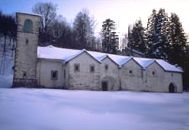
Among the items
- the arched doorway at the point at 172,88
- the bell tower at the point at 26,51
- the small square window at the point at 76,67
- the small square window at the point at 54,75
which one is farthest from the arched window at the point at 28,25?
the arched doorway at the point at 172,88

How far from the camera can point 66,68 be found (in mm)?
25016

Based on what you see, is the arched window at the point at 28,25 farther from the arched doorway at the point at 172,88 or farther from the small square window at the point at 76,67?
the arched doorway at the point at 172,88

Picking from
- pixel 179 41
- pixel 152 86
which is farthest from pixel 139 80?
pixel 179 41

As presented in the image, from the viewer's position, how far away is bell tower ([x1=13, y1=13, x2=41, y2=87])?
23.5 m

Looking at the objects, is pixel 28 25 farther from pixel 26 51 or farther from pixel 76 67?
pixel 76 67

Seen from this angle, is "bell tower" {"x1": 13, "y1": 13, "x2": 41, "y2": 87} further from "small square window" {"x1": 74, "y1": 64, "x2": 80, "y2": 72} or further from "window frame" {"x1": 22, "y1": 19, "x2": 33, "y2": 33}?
"small square window" {"x1": 74, "y1": 64, "x2": 80, "y2": 72}

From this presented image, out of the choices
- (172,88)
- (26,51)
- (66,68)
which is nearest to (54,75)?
(66,68)

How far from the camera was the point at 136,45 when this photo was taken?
48.4m

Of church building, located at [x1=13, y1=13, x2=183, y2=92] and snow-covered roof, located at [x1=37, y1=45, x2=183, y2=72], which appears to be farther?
snow-covered roof, located at [x1=37, y1=45, x2=183, y2=72]

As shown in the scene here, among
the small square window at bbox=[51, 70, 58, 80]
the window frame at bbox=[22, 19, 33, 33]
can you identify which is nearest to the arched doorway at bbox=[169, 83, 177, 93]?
the small square window at bbox=[51, 70, 58, 80]

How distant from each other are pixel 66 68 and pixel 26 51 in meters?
4.25

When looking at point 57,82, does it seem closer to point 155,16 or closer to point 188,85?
point 188,85

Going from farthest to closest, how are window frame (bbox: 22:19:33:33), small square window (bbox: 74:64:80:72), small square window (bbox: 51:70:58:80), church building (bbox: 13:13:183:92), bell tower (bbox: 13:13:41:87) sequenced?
1. small square window (bbox: 51:70:58:80)
2. window frame (bbox: 22:19:33:33)
3. small square window (bbox: 74:64:80:72)
4. church building (bbox: 13:13:183:92)
5. bell tower (bbox: 13:13:41:87)

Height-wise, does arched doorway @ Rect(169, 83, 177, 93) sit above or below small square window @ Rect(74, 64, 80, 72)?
below
